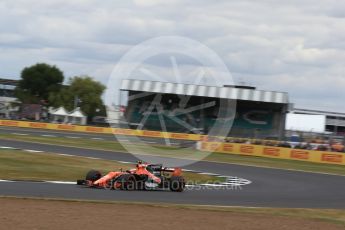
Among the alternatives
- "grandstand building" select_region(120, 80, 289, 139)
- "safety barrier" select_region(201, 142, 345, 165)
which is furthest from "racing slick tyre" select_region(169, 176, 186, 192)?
"grandstand building" select_region(120, 80, 289, 139)

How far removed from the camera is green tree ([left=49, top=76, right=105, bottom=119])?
9494cm

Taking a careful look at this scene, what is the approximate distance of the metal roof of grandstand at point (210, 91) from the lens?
54.9 metres

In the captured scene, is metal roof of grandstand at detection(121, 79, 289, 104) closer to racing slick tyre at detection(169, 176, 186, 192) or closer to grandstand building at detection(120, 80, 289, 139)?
grandstand building at detection(120, 80, 289, 139)

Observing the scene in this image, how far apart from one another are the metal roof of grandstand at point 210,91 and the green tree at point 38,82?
49438 mm

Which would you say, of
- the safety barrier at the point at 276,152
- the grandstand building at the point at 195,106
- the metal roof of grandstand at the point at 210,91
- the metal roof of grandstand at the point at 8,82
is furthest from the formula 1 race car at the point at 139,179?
the metal roof of grandstand at the point at 8,82

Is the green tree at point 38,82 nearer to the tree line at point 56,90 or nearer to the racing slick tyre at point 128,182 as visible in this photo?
the tree line at point 56,90

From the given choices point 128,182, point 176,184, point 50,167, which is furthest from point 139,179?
point 50,167

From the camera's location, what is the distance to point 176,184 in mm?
16422

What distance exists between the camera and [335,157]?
34.6 meters

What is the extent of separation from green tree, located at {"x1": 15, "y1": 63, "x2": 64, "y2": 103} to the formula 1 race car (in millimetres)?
88565

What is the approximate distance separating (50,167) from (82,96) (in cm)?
7858

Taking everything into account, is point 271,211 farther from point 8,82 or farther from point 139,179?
point 8,82

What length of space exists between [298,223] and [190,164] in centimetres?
1724

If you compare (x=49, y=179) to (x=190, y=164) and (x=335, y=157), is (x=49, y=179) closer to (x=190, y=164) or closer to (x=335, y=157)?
(x=190, y=164)
